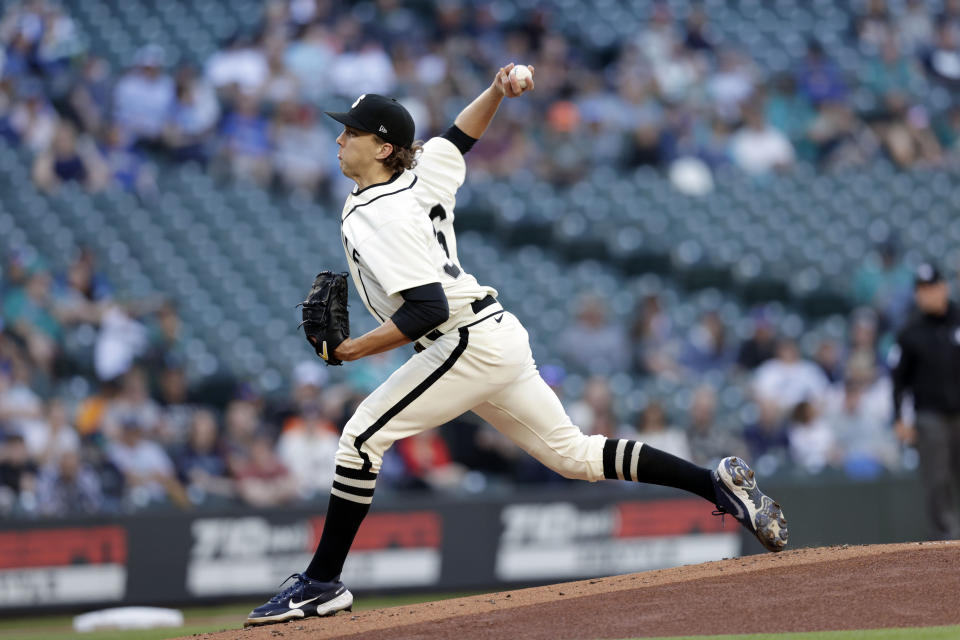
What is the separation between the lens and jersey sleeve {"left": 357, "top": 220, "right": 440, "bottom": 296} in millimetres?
4566

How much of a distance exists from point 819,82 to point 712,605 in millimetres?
11028

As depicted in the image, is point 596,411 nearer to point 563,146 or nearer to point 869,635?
point 563,146

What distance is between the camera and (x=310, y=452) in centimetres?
945

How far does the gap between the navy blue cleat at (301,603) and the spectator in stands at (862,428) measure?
636 centimetres

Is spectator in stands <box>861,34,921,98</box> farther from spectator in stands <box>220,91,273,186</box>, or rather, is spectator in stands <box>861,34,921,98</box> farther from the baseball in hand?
the baseball in hand

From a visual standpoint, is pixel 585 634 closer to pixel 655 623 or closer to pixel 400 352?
pixel 655 623

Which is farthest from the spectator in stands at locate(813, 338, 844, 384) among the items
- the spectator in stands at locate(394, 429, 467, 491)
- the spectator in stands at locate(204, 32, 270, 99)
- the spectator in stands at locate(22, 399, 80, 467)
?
the spectator in stands at locate(22, 399, 80, 467)

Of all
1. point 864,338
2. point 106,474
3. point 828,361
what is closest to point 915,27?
point 864,338

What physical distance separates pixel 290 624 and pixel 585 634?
3.66 ft

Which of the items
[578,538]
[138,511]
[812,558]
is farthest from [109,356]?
[812,558]

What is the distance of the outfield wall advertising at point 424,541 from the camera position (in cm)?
877

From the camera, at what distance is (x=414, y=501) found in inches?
365

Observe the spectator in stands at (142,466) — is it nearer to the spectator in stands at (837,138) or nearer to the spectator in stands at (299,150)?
the spectator in stands at (299,150)

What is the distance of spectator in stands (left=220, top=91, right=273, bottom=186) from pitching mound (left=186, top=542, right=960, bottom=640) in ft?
25.0
